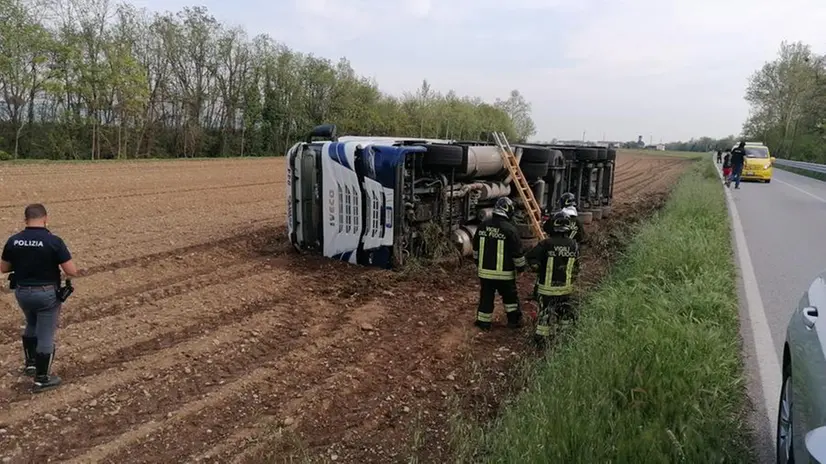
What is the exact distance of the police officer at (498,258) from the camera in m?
5.52

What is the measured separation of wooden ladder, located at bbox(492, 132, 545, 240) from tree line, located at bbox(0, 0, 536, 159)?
12629mm

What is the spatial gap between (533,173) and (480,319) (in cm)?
432

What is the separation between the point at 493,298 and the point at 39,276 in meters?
3.74

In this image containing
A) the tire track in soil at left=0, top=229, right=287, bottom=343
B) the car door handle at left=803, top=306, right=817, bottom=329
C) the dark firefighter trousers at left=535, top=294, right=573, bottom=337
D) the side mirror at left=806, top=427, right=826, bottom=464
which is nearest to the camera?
the side mirror at left=806, top=427, right=826, bottom=464

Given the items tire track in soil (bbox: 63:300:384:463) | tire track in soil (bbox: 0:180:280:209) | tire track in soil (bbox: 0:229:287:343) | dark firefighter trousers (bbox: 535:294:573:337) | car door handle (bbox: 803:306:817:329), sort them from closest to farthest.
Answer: car door handle (bbox: 803:306:817:329) < tire track in soil (bbox: 63:300:384:463) < dark firefighter trousers (bbox: 535:294:573:337) < tire track in soil (bbox: 0:229:287:343) < tire track in soil (bbox: 0:180:280:209)

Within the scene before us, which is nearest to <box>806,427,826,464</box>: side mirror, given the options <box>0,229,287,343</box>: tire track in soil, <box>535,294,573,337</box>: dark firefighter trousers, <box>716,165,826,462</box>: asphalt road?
<box>716,165,826,462</box>: asphalt road

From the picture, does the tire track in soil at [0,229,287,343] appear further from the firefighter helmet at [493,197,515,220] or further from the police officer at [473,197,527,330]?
the firefighter helmet at [493,197,515,220]

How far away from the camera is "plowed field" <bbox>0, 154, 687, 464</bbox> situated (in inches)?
140

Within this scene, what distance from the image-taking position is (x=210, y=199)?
1374cm

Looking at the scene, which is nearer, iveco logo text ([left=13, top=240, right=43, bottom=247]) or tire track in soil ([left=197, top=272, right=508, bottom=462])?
tire track in soil ([left=197, top=272, right=508, bottom=462])

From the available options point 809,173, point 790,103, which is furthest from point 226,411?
point 790,103

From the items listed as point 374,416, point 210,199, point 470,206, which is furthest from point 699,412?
point 210,199

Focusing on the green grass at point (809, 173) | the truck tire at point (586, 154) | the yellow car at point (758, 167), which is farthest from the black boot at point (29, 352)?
the green grass at point (809, 173)

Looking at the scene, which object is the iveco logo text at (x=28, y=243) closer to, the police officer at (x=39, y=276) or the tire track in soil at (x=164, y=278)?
the police officer at (x=39, y=276)
